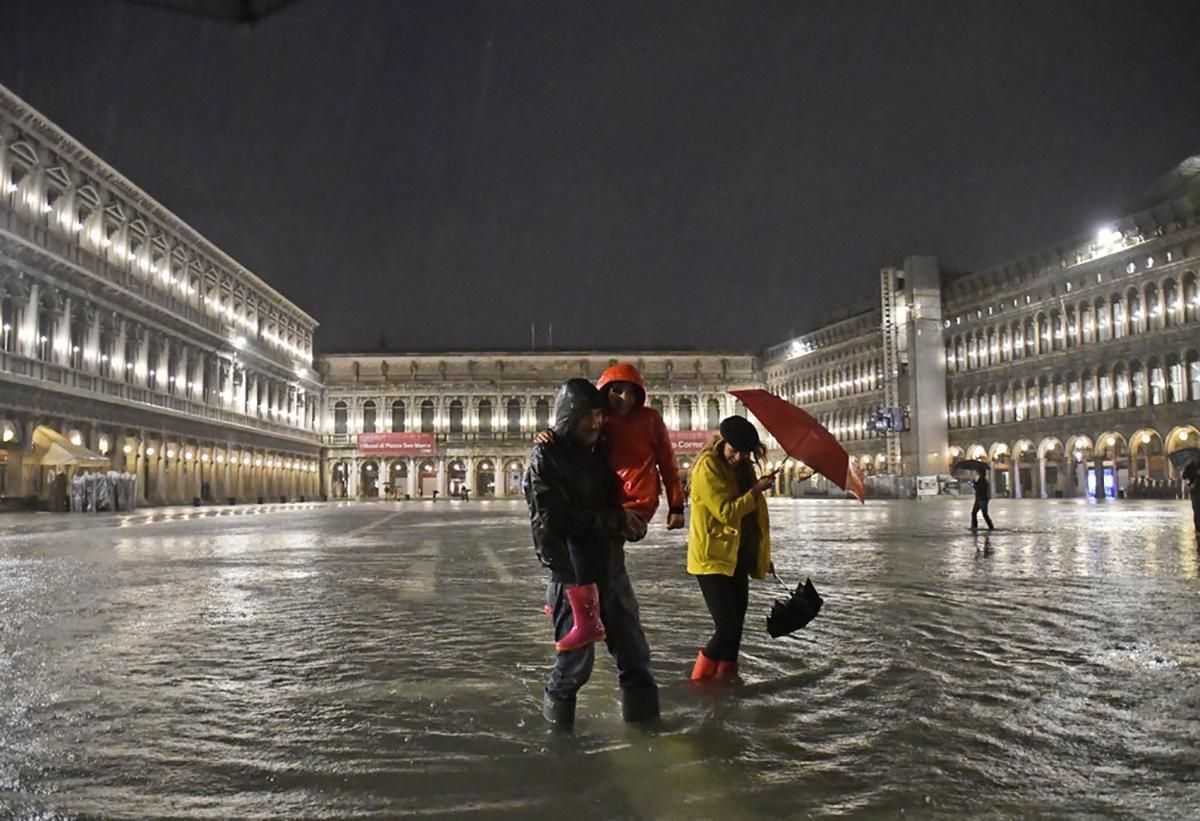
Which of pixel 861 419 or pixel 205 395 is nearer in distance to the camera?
pixel 205 395


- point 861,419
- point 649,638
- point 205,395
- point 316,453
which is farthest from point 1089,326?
point 316,453

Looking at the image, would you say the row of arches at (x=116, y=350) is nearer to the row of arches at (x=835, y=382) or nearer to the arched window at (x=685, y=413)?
the arched window at (x=685, y=413)

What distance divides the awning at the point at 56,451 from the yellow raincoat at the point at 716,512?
32.7 m

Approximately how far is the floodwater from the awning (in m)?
26.4

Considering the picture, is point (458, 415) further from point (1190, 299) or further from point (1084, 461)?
point (1190, 299)

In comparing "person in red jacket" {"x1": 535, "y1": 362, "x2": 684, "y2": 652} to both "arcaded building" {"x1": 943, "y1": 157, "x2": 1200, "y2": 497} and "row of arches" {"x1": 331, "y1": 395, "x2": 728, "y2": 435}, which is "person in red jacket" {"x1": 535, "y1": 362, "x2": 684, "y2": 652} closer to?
"arcaded building" {"x1": 943, "y1": 157, "x2": 1200, "y2": 497}

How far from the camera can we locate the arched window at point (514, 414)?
8656 centimetres

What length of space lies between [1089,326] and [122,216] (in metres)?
49.0

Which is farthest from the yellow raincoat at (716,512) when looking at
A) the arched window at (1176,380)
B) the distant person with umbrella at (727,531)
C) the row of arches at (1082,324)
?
the row of arches at (1082,324)

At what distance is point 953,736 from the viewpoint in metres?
3.66

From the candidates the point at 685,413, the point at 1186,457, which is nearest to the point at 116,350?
the point at 1186,457

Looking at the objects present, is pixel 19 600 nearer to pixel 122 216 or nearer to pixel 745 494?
pixel 745 494

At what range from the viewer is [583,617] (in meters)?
3.68

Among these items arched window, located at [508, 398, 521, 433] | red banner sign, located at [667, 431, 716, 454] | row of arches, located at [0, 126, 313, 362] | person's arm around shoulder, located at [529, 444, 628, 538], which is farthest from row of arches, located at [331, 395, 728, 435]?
person's arm around shoulder, located at [529, 444, 628, 538]
